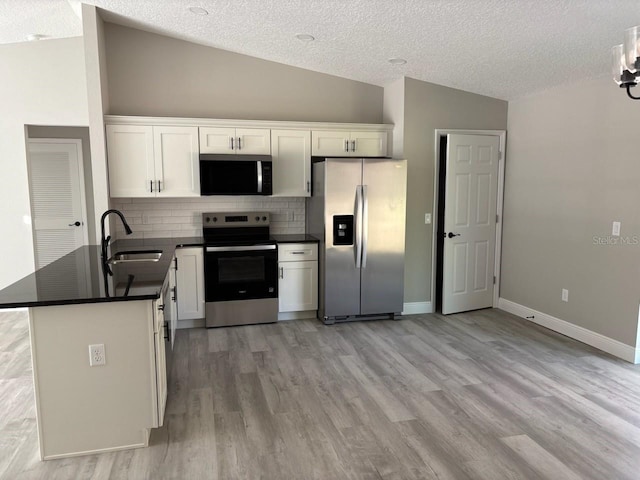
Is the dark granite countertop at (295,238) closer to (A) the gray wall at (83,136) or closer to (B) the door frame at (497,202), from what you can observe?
(B) the door frame at (497,202)

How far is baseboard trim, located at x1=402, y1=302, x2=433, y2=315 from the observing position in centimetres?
531

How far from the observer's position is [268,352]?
417 centimetres

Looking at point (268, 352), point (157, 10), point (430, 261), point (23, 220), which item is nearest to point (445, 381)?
point (268, 352)

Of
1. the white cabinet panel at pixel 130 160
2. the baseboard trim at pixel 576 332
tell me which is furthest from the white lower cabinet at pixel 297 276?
the baseboard trim at pixel 576 332

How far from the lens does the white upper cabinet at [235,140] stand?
4828 mm

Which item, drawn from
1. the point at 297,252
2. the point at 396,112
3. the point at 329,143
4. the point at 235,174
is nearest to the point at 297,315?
the point at 297,252

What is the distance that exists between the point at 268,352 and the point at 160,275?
4.93 feet

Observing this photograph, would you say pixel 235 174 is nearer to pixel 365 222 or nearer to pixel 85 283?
pixel 365 222

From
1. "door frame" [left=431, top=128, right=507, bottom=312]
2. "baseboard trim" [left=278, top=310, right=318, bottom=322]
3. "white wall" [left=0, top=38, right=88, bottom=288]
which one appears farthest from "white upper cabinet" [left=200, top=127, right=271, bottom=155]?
"door frame" [left=431, top=128, right=507, bottom=312]

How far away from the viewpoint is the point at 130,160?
464 centimetres

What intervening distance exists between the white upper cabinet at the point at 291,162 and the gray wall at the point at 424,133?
43.0 inches

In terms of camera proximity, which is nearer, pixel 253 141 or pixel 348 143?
pixel 253 141

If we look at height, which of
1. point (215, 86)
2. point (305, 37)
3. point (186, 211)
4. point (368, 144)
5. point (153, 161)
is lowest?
point (186, 211)

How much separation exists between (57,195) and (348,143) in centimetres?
376
